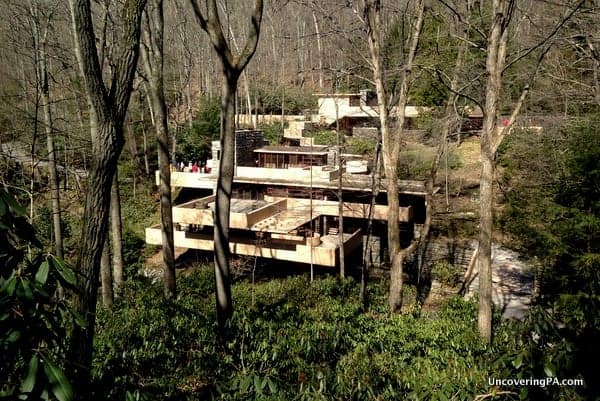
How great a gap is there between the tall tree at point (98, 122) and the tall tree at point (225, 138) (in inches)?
132

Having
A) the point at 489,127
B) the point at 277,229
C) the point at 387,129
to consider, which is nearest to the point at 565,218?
the point at 489,127

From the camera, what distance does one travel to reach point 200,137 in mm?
28016

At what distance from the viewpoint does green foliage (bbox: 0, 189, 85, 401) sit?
1.37 meters

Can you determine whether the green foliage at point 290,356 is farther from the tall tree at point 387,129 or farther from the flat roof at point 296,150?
the flat roof at point 296,150

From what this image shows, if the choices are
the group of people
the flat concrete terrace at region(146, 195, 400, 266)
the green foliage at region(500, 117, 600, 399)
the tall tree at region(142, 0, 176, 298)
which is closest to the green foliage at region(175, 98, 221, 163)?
the group of people

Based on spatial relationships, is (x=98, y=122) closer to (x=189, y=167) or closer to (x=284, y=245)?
(x=284, y=245)

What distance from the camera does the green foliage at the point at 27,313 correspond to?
137 centimetres

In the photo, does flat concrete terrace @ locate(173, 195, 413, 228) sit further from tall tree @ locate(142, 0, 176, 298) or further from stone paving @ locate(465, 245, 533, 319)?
tall tree @ locate(142, 0, 176, 298)

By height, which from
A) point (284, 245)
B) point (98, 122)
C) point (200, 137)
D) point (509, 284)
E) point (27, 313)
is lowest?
point (509, 284)

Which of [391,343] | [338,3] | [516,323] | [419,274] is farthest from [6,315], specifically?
[419,274]

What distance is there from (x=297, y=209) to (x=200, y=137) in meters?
10.5

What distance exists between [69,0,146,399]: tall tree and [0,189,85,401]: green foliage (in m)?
2.22

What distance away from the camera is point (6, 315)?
1.39m

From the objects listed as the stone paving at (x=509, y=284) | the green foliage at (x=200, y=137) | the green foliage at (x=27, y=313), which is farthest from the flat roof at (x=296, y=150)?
the green foliage at (x=27, y=313)
